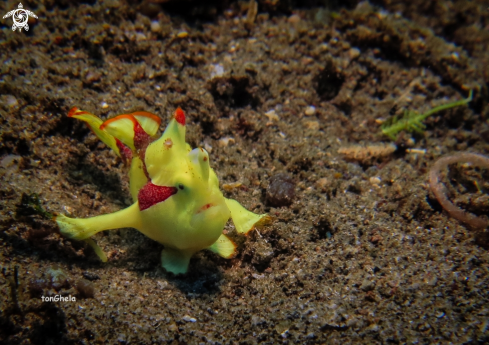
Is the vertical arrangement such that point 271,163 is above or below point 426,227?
above

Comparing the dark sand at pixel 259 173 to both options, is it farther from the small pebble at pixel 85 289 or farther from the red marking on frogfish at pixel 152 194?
the red marking on frogfish at pixel 152 194

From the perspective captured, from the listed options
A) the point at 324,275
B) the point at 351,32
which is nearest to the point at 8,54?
the point at 324,275

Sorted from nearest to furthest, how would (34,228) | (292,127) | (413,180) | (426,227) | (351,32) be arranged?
(34,228)
(426,227)
(413,180)
(292,127)
(351,32)

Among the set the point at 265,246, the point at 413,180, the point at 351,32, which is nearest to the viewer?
the point at 265,246

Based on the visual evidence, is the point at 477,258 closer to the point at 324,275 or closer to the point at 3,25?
the point at 324,275

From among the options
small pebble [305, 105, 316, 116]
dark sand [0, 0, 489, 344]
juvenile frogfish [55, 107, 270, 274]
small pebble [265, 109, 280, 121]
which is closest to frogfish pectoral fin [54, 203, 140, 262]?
juvenile frogfish [55, 107, 270, 274]

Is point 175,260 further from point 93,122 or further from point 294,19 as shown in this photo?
point 294,19

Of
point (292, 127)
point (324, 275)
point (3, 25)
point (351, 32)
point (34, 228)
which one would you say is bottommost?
point (324, 275)
